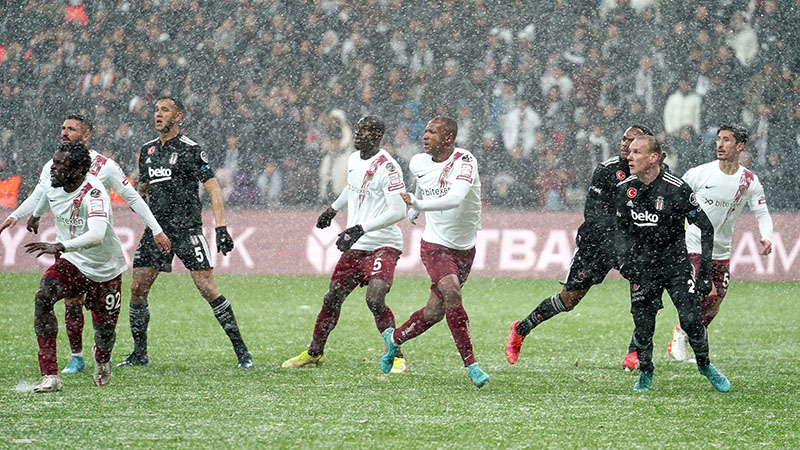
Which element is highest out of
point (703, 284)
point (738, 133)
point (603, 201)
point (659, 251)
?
point (738, 133)

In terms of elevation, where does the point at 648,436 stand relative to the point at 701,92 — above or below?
below

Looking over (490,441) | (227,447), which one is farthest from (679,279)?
(227,447)

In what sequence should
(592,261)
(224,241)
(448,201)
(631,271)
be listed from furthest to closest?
(592,261) → (224,241) → (448,201) → (631,271)

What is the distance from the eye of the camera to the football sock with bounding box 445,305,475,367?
7.47 meters

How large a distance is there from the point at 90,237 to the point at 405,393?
2161mm

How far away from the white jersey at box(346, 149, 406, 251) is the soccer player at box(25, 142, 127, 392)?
182cm

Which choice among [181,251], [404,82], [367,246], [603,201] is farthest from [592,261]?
[404,82]

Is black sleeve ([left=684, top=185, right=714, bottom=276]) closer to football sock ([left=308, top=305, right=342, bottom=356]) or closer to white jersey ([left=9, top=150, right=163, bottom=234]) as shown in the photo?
football sock ([left=308, top=305, right=342, bottom=356])

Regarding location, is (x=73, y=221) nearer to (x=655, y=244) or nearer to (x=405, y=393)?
(x=405, y=393)

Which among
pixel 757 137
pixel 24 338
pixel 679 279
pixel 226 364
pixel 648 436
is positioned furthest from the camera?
pixel 757 137

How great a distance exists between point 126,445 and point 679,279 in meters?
3.62

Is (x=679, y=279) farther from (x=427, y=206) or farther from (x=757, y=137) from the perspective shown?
(x=757, y=137)

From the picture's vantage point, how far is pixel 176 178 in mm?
8680

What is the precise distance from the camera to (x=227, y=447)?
543cm
